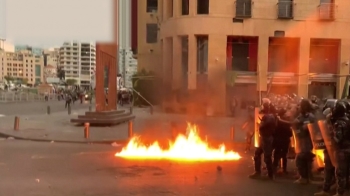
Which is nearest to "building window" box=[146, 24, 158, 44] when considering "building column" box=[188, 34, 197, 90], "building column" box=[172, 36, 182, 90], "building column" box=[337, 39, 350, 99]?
"building column" box=[172, 36, 182, 90]

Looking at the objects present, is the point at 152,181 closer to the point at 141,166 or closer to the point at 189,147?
the point at 141,166

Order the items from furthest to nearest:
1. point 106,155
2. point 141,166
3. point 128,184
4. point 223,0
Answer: point 223,0 < point 106,155 < point 141,166 < point 128,184

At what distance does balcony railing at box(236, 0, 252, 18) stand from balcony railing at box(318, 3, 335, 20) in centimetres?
515

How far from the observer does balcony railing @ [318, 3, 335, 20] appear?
104ft

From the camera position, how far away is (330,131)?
750 cm

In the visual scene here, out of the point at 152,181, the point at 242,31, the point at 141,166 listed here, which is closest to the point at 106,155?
the point at 141,166

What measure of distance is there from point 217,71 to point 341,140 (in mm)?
23599

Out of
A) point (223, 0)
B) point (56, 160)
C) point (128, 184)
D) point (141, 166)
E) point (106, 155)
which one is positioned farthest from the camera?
point (223, 0)

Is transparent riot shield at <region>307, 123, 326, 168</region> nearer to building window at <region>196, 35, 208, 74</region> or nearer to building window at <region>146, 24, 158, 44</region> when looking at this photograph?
building window at <region>196, 35, 208, 74</region>

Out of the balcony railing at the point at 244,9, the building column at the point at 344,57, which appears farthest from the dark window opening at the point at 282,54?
the building column at the point at 344,57

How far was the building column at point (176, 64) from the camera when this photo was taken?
31828mm

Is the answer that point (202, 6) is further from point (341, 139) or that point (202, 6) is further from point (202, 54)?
point (341, 139)

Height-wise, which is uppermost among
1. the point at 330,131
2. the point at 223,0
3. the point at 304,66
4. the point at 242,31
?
the point at 223,0

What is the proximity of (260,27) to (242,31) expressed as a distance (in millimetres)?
1385
